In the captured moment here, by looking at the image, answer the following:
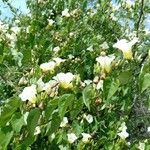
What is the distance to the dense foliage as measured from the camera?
2510mm

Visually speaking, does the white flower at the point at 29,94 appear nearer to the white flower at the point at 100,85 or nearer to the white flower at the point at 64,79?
the white flower at the point at 64,79

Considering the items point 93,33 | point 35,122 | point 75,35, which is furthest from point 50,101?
point 93,33

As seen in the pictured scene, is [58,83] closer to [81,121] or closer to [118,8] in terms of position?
[81,121]

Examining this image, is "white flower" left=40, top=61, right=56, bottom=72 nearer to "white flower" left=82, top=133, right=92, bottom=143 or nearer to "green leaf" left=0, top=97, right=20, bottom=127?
"green leaf" left=0, top=97, right=20, bottom=127

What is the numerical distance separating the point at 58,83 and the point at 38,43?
9.79ft

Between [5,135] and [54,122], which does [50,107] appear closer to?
[54,122]

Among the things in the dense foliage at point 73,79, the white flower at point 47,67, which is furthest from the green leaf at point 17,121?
the white flower at point 47,67

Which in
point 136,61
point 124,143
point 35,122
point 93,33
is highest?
point 93,33

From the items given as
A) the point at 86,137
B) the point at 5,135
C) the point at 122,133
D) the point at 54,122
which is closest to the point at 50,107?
the point at 54,122

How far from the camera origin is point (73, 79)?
2852 millimetres

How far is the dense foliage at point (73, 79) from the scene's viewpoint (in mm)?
2510

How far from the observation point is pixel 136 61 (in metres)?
2.81

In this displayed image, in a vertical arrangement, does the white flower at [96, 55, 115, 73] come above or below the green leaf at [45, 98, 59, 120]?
above

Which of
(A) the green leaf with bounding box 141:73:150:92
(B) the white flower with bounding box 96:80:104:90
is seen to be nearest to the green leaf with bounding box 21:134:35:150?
(B) the white flower with bounding box 96:80:104:90
